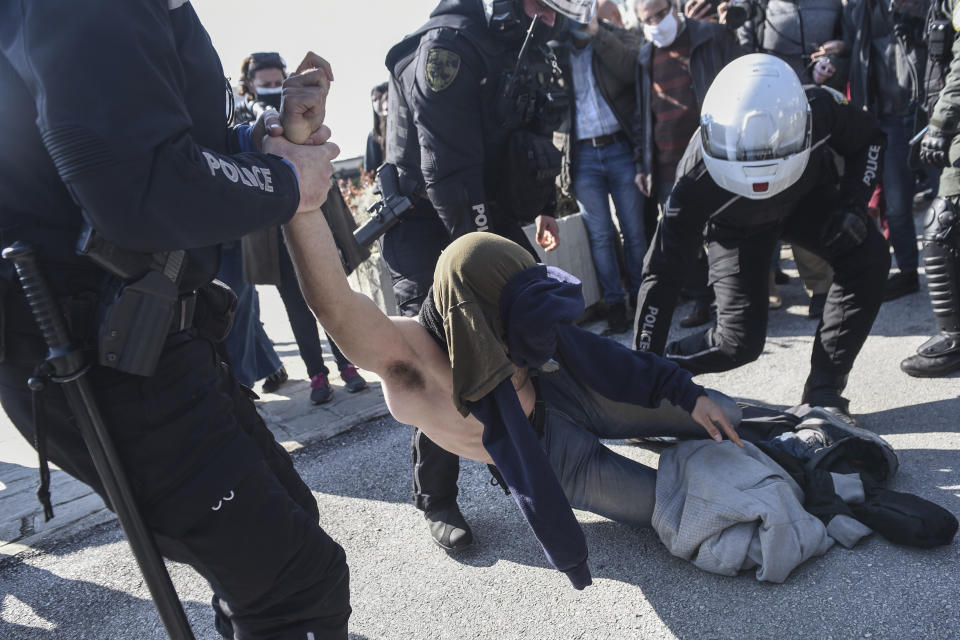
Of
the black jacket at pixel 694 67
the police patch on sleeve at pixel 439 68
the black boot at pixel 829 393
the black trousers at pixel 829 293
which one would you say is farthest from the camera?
the black jacket at pixel 694 67

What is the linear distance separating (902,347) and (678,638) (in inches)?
104

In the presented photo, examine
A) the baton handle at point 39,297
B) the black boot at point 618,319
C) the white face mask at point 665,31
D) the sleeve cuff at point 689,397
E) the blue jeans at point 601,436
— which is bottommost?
the black boot at point 618,319

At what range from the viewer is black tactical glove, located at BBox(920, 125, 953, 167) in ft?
10.8

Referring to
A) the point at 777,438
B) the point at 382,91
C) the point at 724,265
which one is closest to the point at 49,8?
the point at 777,438

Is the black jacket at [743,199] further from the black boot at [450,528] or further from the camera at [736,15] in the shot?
the camera at [736,15]

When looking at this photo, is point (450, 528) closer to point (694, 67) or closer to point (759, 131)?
point (759, 131)

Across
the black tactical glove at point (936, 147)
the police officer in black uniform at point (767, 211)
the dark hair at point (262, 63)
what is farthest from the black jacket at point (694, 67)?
the dark hair at point (262, 63)

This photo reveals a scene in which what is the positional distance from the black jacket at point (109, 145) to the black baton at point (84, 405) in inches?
2.6

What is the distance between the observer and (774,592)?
2.13 metres

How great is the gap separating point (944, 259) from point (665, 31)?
2.21m

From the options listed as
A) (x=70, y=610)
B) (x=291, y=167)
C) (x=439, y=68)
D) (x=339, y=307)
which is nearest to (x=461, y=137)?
(x=439, y=68)

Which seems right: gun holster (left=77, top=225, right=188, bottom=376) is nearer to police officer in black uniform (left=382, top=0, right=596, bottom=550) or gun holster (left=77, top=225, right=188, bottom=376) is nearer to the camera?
police officer in black uniform (left=382, top=0, right=596, bottom=550)

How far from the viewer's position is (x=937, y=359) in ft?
11.2

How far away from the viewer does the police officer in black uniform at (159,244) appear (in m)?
1.16
